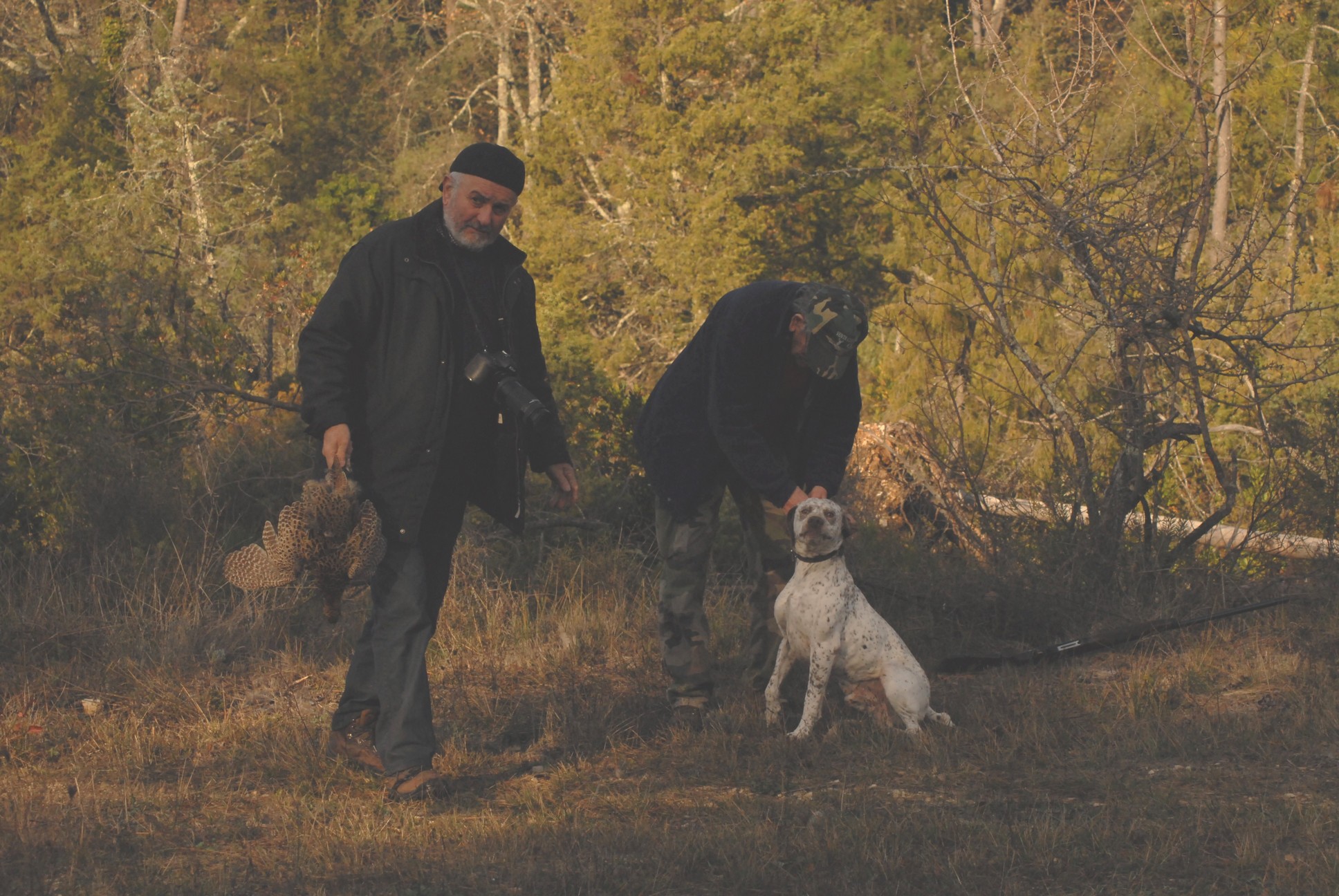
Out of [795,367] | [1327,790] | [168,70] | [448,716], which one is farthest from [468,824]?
[168,70]

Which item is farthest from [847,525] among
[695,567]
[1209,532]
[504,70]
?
[504,70]

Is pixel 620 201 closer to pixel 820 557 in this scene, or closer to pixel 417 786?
pixel 820 557

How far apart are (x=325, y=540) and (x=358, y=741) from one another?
89 cm

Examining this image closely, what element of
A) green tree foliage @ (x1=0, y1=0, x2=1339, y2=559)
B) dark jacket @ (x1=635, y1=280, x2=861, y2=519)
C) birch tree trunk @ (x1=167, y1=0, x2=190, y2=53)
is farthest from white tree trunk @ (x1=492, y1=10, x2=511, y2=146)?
dark jacket @ (x1=635, y1=280, x2=861, y2=519)

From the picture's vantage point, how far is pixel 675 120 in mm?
24953

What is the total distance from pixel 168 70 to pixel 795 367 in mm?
26195

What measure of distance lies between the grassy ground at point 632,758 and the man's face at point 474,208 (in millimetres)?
1828

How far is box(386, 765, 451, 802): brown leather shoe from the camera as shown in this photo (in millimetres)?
4508

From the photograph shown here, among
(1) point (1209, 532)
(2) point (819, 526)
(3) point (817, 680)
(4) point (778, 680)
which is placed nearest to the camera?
(2) point (819, 526)

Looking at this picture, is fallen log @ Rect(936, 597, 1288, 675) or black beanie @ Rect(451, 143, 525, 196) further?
fallen log @ Rect(936, 597, 1288, 675)

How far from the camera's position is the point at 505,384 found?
4590 mm

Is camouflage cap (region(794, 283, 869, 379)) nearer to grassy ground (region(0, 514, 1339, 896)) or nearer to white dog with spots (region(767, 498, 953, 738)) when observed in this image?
white dog with spots (region(767, 498, 953, 738))

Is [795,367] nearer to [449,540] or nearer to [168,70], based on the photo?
[449,540]

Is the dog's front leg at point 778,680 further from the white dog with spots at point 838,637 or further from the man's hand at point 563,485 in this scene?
the man's hand at point 563,485
